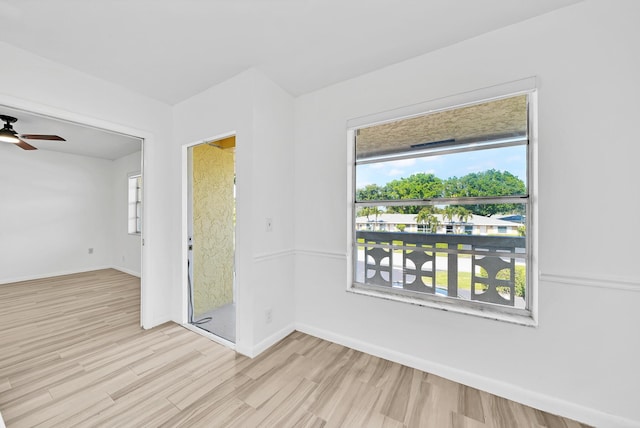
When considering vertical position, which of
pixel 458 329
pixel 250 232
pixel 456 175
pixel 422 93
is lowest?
pixel 458 329

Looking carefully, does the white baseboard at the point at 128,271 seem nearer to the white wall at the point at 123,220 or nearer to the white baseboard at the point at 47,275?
the white wall at the point at 123,220

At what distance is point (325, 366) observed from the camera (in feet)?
6.67

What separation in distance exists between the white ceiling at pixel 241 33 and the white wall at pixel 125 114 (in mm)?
116

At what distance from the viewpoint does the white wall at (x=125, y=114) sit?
1.89 meters

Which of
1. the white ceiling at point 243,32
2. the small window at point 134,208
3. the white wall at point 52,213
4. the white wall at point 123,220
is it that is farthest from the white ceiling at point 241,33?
the white wall at point 52,213

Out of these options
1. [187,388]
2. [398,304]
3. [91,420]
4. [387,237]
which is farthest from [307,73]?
[91,420]

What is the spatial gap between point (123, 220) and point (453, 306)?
6.59m

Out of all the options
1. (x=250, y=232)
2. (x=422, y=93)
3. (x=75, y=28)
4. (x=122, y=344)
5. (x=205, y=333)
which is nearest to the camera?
(x=75, y=28)

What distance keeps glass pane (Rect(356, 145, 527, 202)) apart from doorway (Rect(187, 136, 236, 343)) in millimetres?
1886

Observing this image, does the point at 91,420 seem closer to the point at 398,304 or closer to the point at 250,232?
the point at 250,232

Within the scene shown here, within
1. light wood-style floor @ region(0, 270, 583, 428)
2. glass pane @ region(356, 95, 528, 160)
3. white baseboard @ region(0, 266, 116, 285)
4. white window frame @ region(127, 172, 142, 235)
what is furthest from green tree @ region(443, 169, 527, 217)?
white baseboard @ region(0, 266, 116, 285)

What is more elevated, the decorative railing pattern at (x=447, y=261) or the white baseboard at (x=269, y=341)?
the decorative railing pattern at (x=447, y=261)

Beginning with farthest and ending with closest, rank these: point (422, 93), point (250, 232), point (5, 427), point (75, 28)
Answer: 1. point (250, 232)
2. point (422, 93)
3. point (75, 28)
4. point (5, 427)

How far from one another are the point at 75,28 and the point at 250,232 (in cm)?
188
